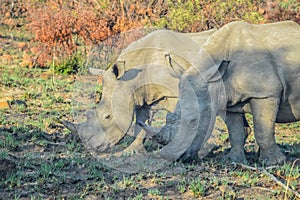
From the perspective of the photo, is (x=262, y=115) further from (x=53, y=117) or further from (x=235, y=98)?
(x=53, y=117)

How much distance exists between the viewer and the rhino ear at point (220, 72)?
7.51 metres

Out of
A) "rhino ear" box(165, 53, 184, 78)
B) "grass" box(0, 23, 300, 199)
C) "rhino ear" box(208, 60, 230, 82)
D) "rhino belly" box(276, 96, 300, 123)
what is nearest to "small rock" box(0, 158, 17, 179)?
"grass" box(0, 23, 300, 199)

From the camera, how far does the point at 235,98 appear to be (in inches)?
304

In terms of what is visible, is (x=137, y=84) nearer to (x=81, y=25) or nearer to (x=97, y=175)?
(x=97, y=175)

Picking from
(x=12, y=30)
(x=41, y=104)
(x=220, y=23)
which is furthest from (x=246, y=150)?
(x=12, y=30)

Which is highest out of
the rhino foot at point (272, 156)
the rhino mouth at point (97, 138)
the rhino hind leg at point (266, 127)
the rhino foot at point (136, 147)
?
the rhino hind leg at point (266, 127)

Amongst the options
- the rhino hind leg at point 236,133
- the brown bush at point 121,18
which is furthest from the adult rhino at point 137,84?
the brown bush at point 121,18

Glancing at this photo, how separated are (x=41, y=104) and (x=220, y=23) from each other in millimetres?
4940

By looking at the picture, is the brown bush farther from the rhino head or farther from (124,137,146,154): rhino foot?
the rhino head

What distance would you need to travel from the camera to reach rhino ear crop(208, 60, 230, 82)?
7.51m

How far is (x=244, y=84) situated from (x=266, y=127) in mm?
645

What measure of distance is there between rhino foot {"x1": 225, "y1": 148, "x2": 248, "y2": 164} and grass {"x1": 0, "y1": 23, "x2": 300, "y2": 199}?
0.14 metres

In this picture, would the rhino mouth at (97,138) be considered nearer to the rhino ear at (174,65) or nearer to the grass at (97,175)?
the grass at (97,175)

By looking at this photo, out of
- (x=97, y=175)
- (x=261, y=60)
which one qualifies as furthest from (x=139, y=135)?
(x=261, y=60)
